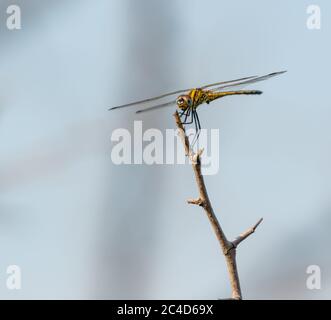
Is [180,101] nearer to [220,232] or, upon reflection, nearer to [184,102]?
[184,102]

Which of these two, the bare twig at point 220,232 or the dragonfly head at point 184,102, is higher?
the dragonfly head at point 184,102

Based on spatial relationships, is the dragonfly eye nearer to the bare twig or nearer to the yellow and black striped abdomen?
the yellow and black striped abdomen

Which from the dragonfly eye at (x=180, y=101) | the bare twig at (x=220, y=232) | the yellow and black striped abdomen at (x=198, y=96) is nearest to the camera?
the bare twig at (x=220, y=232)

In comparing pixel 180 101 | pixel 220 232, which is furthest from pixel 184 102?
pixel 220 232

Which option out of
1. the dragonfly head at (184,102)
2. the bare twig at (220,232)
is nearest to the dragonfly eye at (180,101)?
the dragonfly head at (184,102)

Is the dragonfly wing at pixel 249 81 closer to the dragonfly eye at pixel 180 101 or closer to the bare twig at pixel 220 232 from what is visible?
the dragonfly eye at pixel 180 101

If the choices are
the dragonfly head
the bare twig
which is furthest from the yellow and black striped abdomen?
the bare twig
